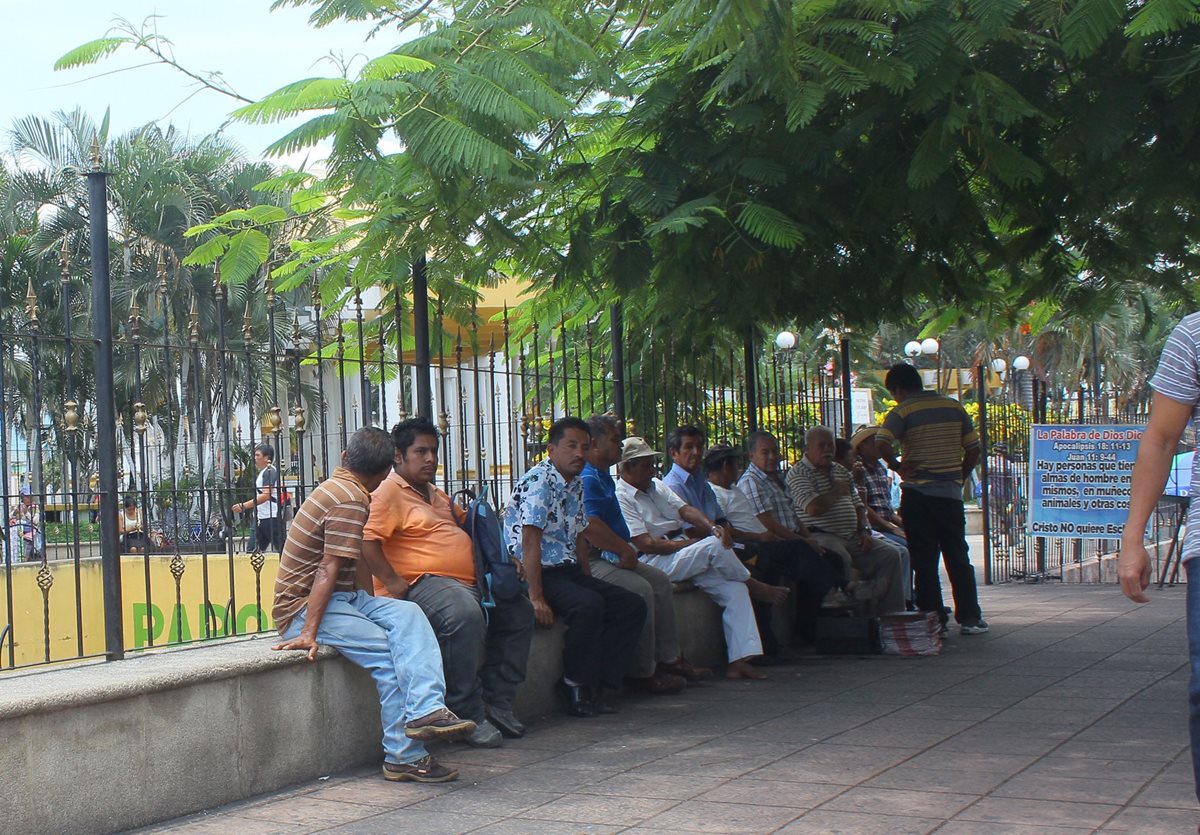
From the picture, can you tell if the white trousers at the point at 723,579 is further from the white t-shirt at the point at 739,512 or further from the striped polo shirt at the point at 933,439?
the striped polo shirt at the point at 933,439

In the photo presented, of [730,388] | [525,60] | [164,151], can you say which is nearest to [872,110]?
[525,60]

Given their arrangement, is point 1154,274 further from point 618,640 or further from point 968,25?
point 618,640

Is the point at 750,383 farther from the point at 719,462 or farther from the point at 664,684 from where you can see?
the point at 664,684

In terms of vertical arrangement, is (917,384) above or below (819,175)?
below

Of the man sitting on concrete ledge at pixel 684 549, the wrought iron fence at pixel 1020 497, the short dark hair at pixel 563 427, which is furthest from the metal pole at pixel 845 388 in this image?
the short dark hair at pixel 563 427

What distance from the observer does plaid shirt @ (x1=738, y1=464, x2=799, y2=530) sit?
945cm

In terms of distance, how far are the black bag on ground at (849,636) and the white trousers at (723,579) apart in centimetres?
93

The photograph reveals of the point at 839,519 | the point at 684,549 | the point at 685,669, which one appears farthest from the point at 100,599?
the point at 839,519

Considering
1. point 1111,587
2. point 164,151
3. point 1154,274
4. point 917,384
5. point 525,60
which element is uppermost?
point 164,151

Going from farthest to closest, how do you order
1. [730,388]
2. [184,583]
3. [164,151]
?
1. [164,151]
2. [184,583]
3. [730,388]

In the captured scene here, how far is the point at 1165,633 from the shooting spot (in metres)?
9.81

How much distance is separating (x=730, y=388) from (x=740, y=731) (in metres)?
4.59

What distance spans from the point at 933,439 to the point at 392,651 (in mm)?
5139

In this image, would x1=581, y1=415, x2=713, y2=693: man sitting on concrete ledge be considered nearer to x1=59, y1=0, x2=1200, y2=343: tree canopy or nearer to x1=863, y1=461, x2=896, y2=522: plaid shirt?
x1=59, y1=0, x2=1200, y2=343: tree canopy
